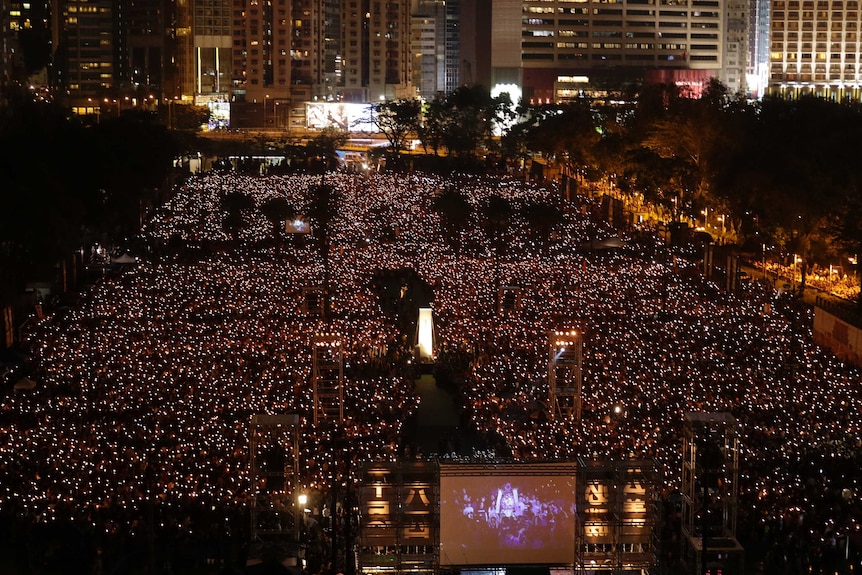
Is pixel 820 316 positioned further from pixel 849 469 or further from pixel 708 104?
pixel 708 104

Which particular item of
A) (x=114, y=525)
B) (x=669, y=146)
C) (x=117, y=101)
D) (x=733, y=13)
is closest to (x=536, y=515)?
(x=114, y=525)

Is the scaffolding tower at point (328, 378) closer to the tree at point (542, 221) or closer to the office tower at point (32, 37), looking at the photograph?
the tree at point (542, 221)

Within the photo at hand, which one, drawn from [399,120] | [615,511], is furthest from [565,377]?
[399,120]

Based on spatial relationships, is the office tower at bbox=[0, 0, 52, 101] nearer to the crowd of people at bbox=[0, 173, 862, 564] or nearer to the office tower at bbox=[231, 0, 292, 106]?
the office tower at bbox=[231, 0, 292, 106]

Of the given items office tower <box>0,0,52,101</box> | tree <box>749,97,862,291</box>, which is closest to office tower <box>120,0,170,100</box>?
office tower <box>0,0,52,101</box>

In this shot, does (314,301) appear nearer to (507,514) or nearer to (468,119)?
(507,514)

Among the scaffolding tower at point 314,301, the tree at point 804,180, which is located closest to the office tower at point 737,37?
the tree at point 804,180
